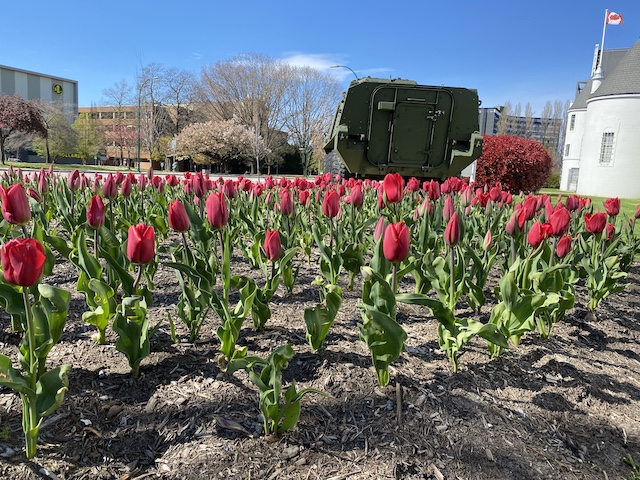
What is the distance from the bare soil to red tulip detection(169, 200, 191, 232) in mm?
557

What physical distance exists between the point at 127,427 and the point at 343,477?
2.57ft

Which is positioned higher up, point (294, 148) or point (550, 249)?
point (294, 148)

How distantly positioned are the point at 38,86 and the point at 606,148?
73093 millimetres

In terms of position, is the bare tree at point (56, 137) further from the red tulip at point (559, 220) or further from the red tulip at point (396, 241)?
the red tulip at point (396, 241)

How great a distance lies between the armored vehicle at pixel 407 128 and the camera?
910 centimetres

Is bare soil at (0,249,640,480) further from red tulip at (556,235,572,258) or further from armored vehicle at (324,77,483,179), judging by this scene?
armored vehicle at (324,77,483,179)

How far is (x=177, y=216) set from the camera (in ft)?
7.18

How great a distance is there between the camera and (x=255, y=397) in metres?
1.81

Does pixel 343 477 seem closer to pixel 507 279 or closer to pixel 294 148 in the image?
pixel 507 279

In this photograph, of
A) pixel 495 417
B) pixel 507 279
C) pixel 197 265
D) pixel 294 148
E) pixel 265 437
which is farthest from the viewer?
pixel 294 148

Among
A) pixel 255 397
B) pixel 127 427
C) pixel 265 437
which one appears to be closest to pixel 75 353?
pixel 127 427

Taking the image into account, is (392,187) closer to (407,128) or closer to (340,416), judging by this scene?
(340,416)

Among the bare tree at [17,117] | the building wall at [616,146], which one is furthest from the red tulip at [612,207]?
the bare tree at [17,117]

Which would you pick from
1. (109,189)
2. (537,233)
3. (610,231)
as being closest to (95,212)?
(109,189)
